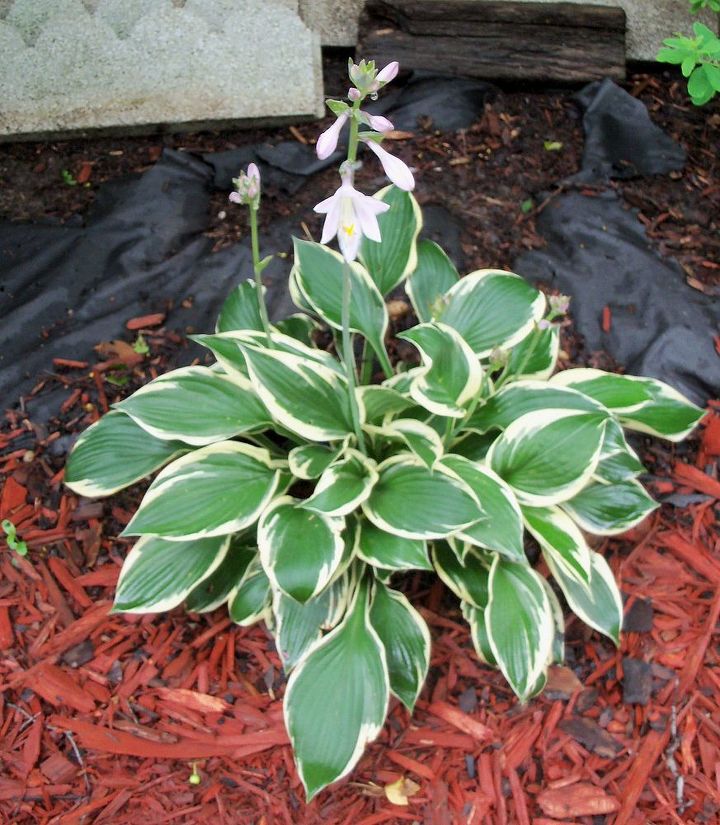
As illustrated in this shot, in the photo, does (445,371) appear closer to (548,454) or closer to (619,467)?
(548,454)

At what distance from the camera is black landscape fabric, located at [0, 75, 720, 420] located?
248 centimetres

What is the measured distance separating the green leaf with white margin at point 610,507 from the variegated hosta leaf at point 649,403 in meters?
0.17

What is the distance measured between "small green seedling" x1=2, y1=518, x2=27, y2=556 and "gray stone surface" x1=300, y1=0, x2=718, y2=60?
2.28 m

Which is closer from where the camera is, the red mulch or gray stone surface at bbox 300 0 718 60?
the red mulch

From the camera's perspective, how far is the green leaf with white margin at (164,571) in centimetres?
185

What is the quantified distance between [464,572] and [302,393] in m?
0.61

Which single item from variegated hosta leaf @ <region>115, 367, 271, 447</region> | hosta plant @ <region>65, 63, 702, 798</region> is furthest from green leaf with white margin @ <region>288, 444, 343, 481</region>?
variegated hosta leaf @ <region>115, 367, 271, 447</region>

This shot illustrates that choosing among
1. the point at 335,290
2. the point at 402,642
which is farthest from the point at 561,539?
the point at 335,290

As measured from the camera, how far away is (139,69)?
118 inches


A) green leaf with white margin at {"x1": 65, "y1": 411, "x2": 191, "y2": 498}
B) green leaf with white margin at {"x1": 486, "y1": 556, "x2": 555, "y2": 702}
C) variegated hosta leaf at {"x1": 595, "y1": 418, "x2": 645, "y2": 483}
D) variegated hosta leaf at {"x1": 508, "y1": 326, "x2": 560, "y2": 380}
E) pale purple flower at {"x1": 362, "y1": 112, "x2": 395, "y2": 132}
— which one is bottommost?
green leaf with white margin at {"x1": 486, "y1": 556, "x2": 555, "y2": 702}

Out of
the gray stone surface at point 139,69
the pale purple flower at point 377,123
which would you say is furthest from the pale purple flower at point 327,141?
the gray stone surface at point 139,69

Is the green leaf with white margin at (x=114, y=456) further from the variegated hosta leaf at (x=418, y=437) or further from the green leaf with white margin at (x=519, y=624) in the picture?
the green leaf with white margin at (x=519, y=624)

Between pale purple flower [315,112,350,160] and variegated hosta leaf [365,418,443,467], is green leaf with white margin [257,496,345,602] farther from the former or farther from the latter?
pale purple flower [315,112,350,160]

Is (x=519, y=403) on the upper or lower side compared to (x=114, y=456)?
upper
